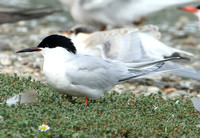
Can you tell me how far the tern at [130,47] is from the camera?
432 cm

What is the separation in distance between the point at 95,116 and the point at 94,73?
523mm

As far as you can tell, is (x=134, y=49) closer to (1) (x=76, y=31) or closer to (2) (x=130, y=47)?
(2) (x=130, y=47)

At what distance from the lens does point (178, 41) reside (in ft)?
22.4

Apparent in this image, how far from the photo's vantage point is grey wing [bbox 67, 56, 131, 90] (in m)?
2.97

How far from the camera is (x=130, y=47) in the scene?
14.7 ft

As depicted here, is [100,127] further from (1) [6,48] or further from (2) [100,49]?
(1) [6,48]

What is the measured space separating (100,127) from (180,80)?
8.54ft

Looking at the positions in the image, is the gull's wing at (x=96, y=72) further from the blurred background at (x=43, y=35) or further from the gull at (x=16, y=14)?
the gull at (x=16, y=14)

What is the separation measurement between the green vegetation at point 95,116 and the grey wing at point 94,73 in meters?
0.18

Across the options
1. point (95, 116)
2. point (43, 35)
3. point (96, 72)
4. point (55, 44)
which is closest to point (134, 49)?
point (96, 72)

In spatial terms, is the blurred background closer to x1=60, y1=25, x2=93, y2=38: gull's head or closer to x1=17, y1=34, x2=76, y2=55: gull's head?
x1=60, y1=25, x2=93, y2=38: gull's head

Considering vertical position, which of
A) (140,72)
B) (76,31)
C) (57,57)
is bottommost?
(140,72)

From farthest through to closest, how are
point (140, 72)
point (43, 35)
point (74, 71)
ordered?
point (43, 35)
point (140, 72)
point (74, 71)

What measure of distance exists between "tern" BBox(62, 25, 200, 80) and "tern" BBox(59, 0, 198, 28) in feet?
5.12
